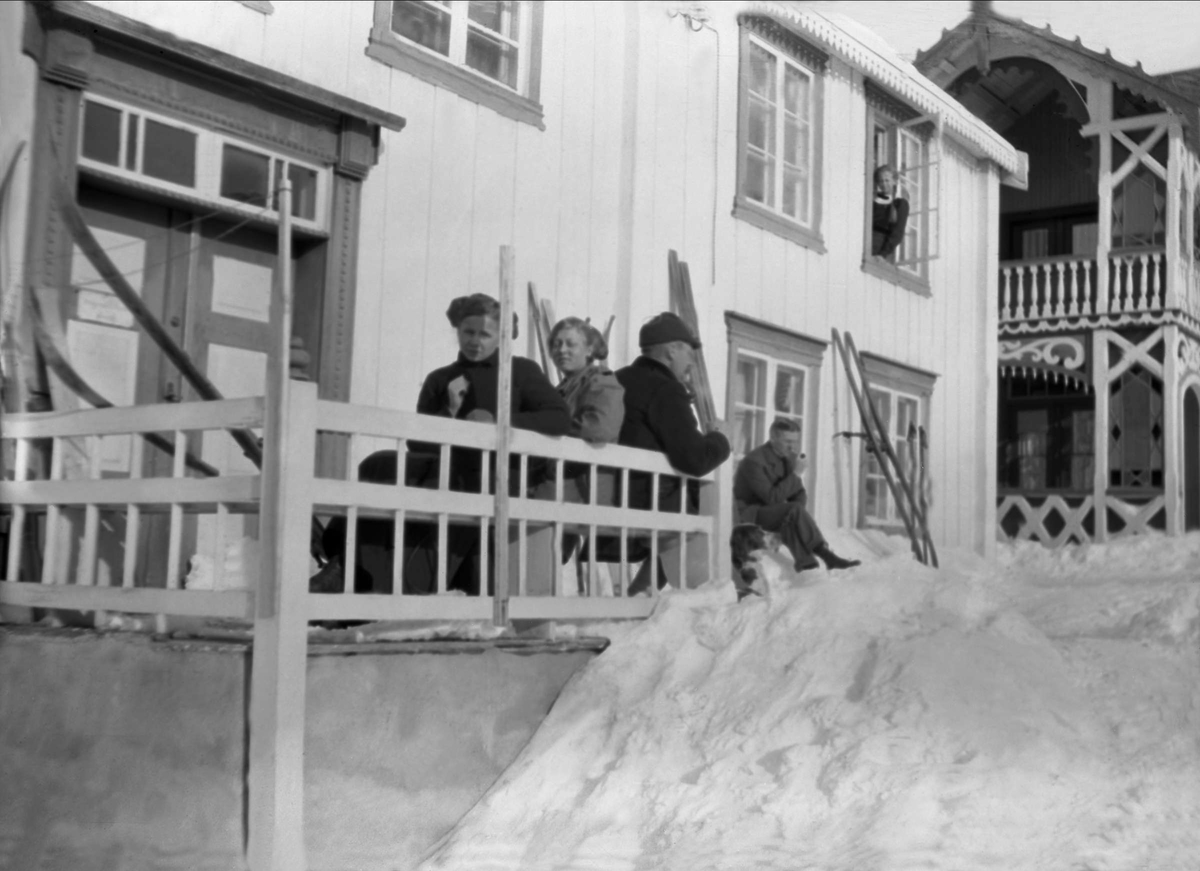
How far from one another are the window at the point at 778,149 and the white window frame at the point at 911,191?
1.81 ft

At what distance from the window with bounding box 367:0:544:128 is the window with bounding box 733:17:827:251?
2.93 ft

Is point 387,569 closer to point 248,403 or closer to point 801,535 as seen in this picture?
point 248,403

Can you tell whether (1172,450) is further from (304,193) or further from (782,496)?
(304,193)

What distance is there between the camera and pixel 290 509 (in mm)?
3119

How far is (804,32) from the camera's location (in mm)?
4645

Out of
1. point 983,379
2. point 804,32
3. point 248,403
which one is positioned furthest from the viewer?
point 983,379

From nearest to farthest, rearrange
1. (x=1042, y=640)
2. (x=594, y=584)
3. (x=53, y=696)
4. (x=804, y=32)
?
(x=53, y=696), (x=1042, y=640), (x=594, y=584), (x=804, y=32)

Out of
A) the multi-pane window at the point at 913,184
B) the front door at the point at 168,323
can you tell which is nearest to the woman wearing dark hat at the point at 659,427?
the multi-pane window at the point at 913,184

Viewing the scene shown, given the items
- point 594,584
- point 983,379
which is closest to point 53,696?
point 594,584

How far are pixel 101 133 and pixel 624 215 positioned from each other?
2446 millimetres

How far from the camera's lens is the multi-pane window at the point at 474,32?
16.4ft

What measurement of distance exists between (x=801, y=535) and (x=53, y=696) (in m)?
3.02

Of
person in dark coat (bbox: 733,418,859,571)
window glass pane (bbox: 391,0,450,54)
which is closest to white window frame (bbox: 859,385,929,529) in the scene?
person in dark coat (bbox: 733,418,859,571)

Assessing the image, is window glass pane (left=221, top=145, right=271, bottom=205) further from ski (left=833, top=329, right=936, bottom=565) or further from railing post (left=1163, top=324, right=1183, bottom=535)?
railing post (left=1163, top=324, right=1183, bottom=535)
